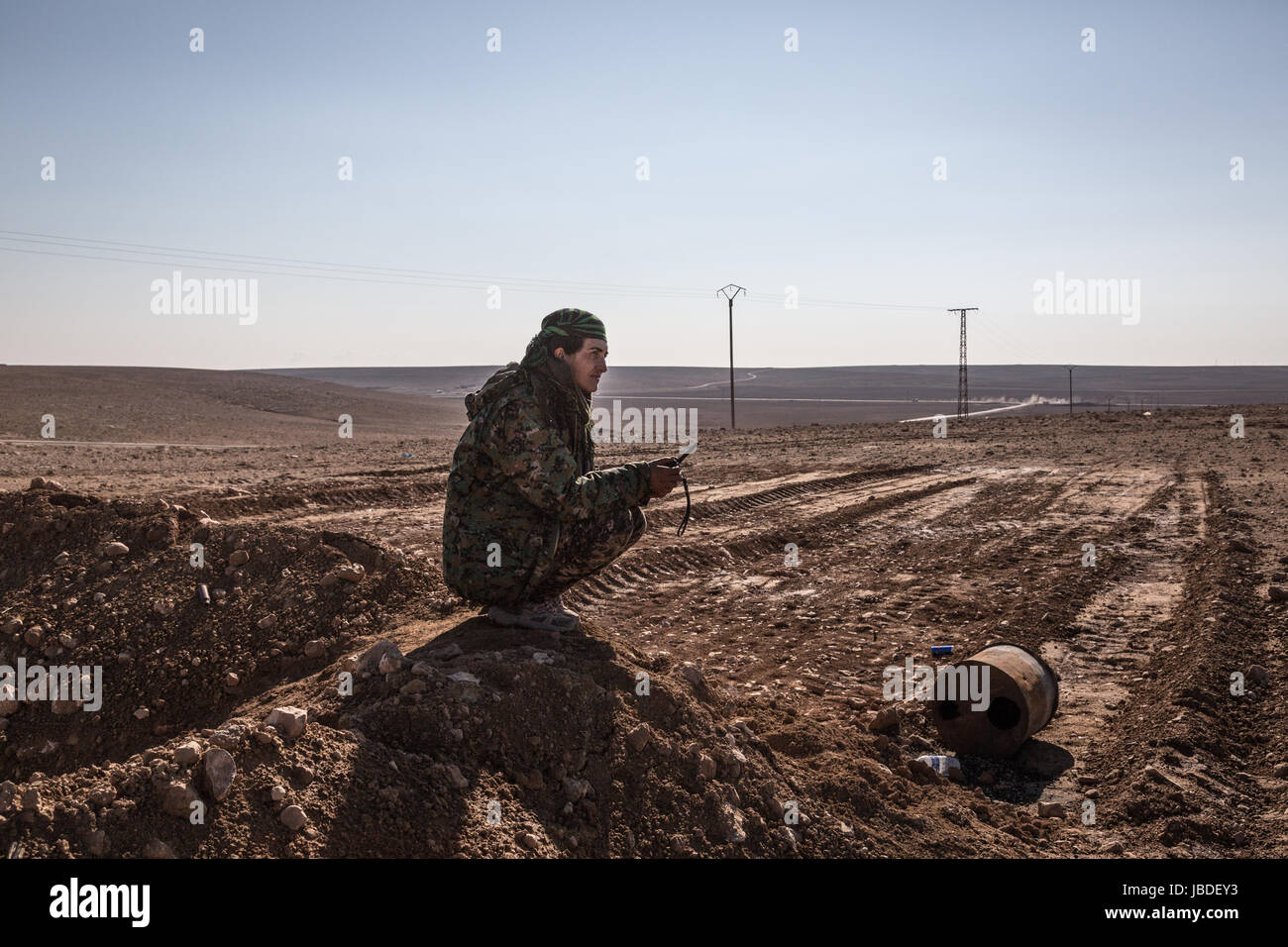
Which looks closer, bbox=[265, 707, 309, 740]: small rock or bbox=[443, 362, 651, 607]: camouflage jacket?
bbox=[265, 707, 309, 740]: small rock

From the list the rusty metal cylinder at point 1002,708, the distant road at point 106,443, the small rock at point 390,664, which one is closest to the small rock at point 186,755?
the small rock at point 390,664

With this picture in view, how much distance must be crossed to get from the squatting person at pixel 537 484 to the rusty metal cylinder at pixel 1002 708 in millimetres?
2046

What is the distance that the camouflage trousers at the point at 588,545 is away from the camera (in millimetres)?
4219

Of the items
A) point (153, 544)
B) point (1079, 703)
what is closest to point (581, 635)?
point (153, 544)

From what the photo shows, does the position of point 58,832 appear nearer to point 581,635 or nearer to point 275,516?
point 581,635

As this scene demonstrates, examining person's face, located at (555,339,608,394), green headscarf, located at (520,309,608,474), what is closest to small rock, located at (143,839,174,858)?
green headscarf, located at (520,309,608,474)

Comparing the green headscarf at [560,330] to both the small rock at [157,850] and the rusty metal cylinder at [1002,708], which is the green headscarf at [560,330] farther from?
the rusty metal cylinder at [1002,708]

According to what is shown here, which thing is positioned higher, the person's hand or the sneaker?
the person's hand

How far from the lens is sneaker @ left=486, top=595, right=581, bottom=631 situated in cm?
426

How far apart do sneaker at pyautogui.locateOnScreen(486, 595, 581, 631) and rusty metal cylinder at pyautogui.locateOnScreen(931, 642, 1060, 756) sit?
6.79 feet

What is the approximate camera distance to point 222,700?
4.38 metres

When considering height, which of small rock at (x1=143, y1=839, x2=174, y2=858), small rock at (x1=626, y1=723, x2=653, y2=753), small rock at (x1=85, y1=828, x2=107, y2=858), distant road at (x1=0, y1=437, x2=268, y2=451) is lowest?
small rock at (x1=626, y1=723, x2=653, y2=753)

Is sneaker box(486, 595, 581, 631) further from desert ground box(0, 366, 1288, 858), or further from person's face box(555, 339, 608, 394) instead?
person's face box(555, 339, 608, 394)

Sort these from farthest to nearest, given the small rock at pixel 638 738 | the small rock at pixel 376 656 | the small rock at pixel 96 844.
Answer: the small rock at pixel 376 656
the small rock at pixel 638 738
the small rock at pixel 96 844
